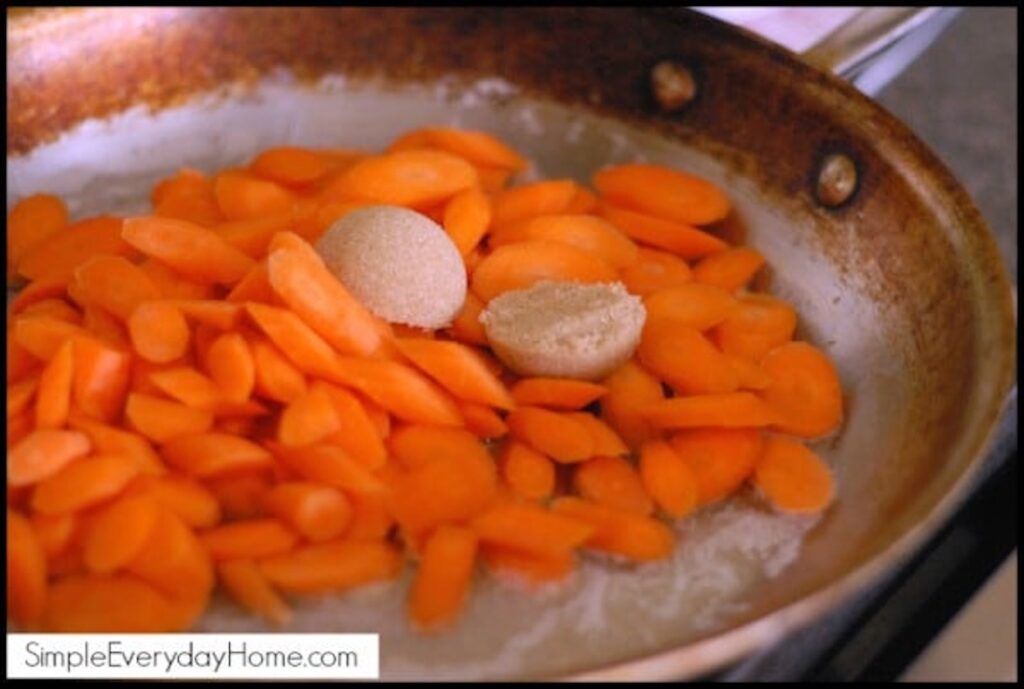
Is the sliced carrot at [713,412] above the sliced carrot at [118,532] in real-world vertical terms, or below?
above

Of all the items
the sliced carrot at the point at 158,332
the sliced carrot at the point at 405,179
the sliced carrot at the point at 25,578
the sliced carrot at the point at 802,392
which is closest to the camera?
the sliced carrot at the point at 25,578

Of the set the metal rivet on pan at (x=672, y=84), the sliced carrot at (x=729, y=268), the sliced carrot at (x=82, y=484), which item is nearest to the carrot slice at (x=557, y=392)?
the sliced carrot at (x=729, y=268)

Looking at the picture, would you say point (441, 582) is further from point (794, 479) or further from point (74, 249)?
point (74, 249)

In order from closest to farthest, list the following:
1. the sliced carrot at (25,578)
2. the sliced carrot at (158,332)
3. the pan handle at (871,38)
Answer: the sliced carrot at (25,578), the sliced carrot at (158,332), the pan handle at (871,38)

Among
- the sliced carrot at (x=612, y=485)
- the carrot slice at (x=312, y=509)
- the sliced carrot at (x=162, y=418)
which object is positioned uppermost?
the sliced carrot at (x=162, y=418)

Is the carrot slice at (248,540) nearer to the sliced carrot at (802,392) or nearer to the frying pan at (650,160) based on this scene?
the frying pan at (650,160)

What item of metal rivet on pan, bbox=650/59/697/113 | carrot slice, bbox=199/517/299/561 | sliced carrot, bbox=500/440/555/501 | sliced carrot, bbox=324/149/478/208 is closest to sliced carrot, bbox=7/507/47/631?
carrot slice, bbox=199/517/299/561

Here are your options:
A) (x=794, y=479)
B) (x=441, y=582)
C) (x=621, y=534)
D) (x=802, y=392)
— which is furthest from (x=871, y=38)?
(x=441, y=582)
